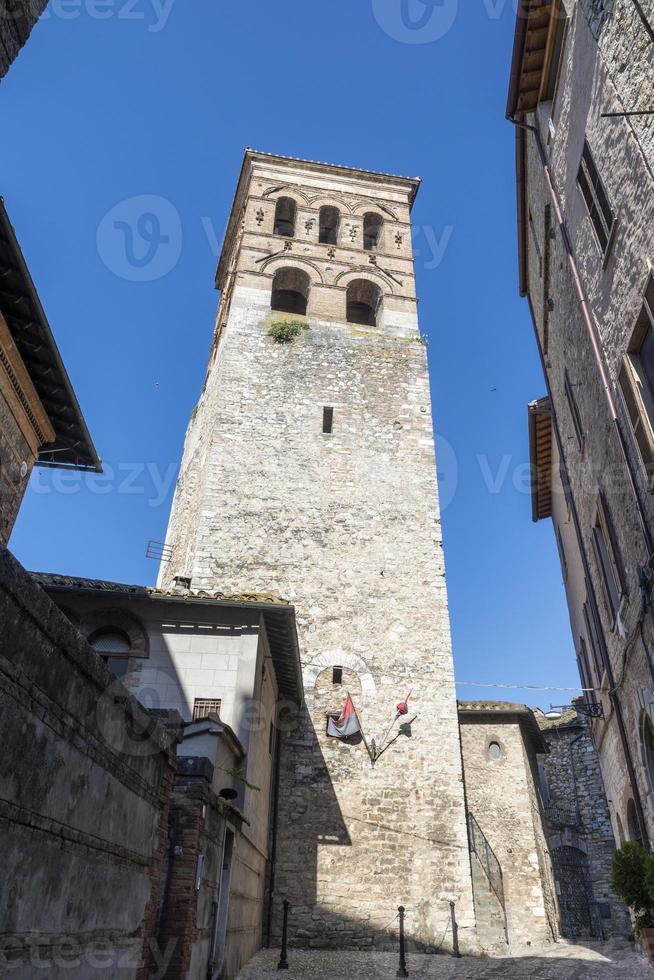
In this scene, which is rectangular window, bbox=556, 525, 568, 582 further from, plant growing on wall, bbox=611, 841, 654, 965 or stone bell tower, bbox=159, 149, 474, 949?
plant growing on wall, bbox=611, 841, 654, 965

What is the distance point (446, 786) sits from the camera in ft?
38.1

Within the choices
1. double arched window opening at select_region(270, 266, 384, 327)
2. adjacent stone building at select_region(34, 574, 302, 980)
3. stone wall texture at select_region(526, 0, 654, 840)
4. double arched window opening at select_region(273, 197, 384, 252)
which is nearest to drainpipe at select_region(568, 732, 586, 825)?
stone wall texture at select_region(526, 0, 654, 840)

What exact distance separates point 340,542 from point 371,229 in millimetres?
12409

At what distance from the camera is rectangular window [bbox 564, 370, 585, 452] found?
31.8 feet

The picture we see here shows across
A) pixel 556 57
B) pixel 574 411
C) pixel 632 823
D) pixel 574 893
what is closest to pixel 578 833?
pixel 574 893

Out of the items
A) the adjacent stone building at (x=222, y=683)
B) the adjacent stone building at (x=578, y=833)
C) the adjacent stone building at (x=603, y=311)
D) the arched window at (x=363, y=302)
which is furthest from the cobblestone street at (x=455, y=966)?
the arched window at (x=363, y=302)

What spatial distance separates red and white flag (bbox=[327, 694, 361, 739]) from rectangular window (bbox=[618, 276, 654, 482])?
7284mm

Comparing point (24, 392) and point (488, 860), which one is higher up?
point (24, 392)

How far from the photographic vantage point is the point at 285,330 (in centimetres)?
1684

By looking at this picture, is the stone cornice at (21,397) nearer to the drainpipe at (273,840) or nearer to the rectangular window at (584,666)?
A: the drainpipe at (273,840)

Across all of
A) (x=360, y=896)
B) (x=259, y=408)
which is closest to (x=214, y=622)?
(x=360, y=896)

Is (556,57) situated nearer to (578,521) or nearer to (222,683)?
(578,521)

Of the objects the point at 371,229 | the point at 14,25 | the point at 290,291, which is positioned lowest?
the point at 14,25

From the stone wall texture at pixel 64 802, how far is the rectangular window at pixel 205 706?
420 cm
